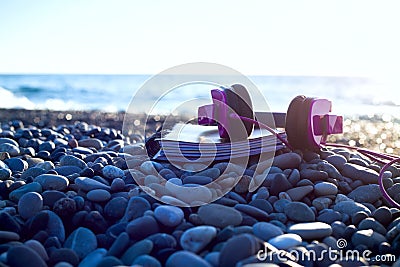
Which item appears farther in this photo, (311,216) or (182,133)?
(182,133)

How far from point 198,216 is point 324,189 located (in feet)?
2.45

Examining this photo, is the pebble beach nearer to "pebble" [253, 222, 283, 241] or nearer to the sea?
"pebble" [253, 222, 283, 241]

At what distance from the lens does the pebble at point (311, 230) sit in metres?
1.75

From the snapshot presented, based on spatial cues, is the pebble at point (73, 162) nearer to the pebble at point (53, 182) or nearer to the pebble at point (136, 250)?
the pebble at point (53, 182)

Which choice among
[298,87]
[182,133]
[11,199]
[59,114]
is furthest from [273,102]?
[11,199]

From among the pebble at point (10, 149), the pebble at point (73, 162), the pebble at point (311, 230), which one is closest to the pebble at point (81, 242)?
the pebble at point (311, 230)

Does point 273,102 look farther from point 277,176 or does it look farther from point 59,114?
point 277,176

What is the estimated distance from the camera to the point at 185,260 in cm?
142

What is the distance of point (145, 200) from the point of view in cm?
194

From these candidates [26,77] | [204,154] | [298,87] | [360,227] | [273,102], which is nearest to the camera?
[360,227]

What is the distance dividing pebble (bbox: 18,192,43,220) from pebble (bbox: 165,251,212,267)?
0.76m

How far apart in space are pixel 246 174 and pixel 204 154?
29cm

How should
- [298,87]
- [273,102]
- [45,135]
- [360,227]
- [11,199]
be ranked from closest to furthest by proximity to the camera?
[360,227] < [11,199] < [45,135] < [273,102] < [298,87]

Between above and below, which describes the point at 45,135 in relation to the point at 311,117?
below
